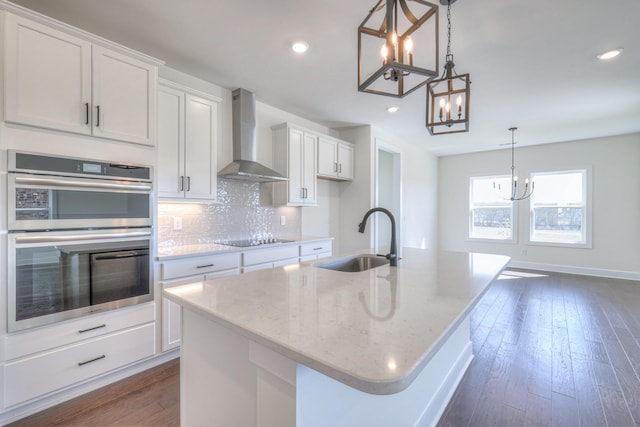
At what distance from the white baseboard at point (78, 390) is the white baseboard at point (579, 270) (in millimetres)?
6748

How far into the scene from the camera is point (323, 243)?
3.91 m

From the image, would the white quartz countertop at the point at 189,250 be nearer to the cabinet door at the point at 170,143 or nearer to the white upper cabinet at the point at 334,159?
the cabinet door at the point at 170,143

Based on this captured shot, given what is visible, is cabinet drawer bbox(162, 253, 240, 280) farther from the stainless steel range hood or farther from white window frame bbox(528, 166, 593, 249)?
white window frame bbox(528, 166, 593, 249)

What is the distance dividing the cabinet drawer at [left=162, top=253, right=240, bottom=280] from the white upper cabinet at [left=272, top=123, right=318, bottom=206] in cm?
118

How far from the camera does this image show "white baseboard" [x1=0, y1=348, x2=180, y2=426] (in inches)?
68.9

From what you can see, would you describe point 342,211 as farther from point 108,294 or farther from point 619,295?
point 619,295

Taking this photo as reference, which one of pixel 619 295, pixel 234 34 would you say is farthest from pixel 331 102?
pixel 619 295

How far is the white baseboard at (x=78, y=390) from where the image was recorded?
1.75m

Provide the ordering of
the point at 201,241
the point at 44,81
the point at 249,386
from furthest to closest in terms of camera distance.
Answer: the point at 201,241, the point at 44,81, the point at 249,386

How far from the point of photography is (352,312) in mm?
969

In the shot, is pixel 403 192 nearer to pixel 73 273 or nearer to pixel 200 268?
pixel 200 268

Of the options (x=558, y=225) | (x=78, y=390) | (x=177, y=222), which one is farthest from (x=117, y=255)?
(x=558, y=225)

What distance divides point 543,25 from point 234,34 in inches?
91.5

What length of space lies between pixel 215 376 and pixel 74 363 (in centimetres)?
141
